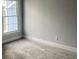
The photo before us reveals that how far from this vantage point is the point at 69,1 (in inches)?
119

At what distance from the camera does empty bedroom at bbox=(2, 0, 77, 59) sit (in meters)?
2.93

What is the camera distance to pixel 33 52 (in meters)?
2.94

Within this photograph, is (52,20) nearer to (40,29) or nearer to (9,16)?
(40,29)

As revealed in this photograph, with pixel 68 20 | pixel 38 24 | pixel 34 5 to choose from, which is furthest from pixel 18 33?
pixel 68 20

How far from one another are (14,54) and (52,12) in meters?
1.47

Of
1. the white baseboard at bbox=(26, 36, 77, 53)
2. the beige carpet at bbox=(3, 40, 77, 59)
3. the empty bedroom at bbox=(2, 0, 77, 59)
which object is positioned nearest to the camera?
the beige carpet at bbox=(3, 40, 77, 59)

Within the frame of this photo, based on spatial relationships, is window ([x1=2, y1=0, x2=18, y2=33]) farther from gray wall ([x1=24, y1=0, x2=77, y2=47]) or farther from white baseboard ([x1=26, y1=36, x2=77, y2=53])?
white baseboard ([x1=26, y1=36, x2=77, y2=53])

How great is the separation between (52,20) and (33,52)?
1022mm

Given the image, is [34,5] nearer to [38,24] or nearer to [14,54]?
[38,24]

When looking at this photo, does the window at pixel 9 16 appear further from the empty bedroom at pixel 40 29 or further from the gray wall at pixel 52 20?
the gray wall at pixel 52 20

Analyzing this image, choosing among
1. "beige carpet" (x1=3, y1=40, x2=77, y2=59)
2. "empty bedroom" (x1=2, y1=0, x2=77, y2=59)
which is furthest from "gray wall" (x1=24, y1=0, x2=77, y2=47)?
"beige carpet" (x1=3, y1=40, x2=77, y2=59)

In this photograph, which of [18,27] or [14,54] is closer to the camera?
[14,54]

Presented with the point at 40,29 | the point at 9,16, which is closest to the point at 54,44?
the point at 40,29

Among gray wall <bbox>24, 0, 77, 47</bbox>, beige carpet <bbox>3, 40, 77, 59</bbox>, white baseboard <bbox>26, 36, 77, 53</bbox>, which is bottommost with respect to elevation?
beige carpet <bbox>3, 40, 77, 59</bbox>
